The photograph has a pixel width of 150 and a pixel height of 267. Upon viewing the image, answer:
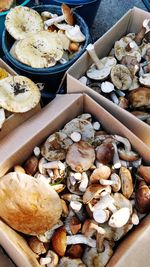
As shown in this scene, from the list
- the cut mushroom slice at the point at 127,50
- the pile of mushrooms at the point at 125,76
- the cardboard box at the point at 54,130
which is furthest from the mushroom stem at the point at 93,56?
the cardboard box at the point at 54,130

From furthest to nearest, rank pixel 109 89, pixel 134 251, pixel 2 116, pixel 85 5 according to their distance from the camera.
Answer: pixel 85 5, pixel 109 89, pixel 2 116, pixel 134 251

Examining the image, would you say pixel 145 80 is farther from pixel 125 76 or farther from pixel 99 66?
pixel 99 66

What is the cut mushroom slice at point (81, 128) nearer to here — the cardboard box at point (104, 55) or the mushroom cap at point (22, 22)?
the cardboard box at point (104, 55)

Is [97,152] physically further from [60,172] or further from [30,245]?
[30,245]

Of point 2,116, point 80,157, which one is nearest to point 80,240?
point 80,157

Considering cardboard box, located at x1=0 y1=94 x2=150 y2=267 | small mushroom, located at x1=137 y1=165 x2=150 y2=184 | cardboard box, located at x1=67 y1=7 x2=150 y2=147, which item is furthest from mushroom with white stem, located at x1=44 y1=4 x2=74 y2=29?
small mushroom, located at x1=137 y1=165 x2=150 y2=184

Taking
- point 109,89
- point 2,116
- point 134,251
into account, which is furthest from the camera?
point 109,89
